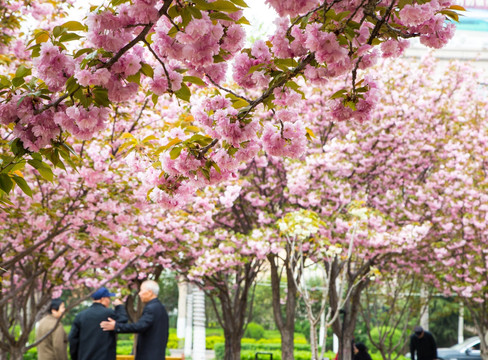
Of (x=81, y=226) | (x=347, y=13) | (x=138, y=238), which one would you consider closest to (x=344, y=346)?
(x=138, y=238)

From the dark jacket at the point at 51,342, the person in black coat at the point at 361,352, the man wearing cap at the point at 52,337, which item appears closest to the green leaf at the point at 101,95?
the man wearing cap at the point at 52,337

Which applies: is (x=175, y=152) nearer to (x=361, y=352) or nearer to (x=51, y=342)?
(x=51, y=342)

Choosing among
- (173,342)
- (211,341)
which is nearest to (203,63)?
(173,342)

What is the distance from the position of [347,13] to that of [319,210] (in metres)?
9.29

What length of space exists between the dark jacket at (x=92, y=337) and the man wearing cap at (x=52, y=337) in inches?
54.3

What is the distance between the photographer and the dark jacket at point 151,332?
18.4 feet

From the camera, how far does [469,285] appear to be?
39.4 feet

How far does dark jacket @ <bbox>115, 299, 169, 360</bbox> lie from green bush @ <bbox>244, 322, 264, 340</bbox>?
20205mm

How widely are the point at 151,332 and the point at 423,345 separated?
6832 mm

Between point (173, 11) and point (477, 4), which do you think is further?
point (477, 4)

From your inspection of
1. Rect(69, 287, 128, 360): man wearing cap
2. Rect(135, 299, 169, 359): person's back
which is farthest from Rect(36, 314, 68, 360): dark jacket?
Rect(135, 299, 169, 359): person's back

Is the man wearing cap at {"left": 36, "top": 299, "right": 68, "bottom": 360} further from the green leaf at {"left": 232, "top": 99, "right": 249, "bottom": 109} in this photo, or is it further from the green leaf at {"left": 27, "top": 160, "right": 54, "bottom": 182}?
the green leaf at {"left": 232, "top": 99, "right": 249, "bottom": 109}

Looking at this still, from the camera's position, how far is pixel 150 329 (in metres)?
5.68

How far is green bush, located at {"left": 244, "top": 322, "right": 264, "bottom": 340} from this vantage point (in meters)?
25.4
